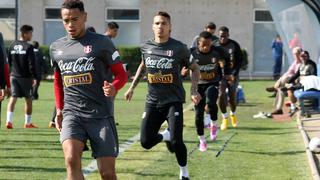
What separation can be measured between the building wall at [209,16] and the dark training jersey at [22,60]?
23850 mm

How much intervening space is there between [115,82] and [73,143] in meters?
0.71

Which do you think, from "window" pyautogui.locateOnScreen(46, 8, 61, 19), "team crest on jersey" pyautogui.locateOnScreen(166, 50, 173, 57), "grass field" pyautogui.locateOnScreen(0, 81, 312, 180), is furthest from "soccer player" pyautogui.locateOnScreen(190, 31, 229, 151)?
"window" pyautogui.locateOnScreen(46, 8, 61, 19)

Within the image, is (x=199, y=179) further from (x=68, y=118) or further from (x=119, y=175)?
(x=68, y=118)

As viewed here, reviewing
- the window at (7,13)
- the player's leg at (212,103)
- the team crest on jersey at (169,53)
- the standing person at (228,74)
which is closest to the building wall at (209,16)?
the window at (7,13)

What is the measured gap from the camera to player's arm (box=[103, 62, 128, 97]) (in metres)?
7.68

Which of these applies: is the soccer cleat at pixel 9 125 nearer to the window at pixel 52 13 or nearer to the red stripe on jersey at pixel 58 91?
the red stripe on jersey at pixel 58 91

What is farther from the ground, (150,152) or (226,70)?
(226,70)

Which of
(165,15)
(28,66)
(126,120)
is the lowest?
(126,120)

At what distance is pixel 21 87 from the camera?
18.2 metres

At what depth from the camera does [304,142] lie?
14781 millimetres

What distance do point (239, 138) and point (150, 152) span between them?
2.86 metres

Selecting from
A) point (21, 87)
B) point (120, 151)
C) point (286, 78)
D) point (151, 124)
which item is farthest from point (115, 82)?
point (286, 78)

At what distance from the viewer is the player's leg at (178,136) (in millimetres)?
10430

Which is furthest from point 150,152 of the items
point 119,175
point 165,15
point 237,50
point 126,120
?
point 126,120
